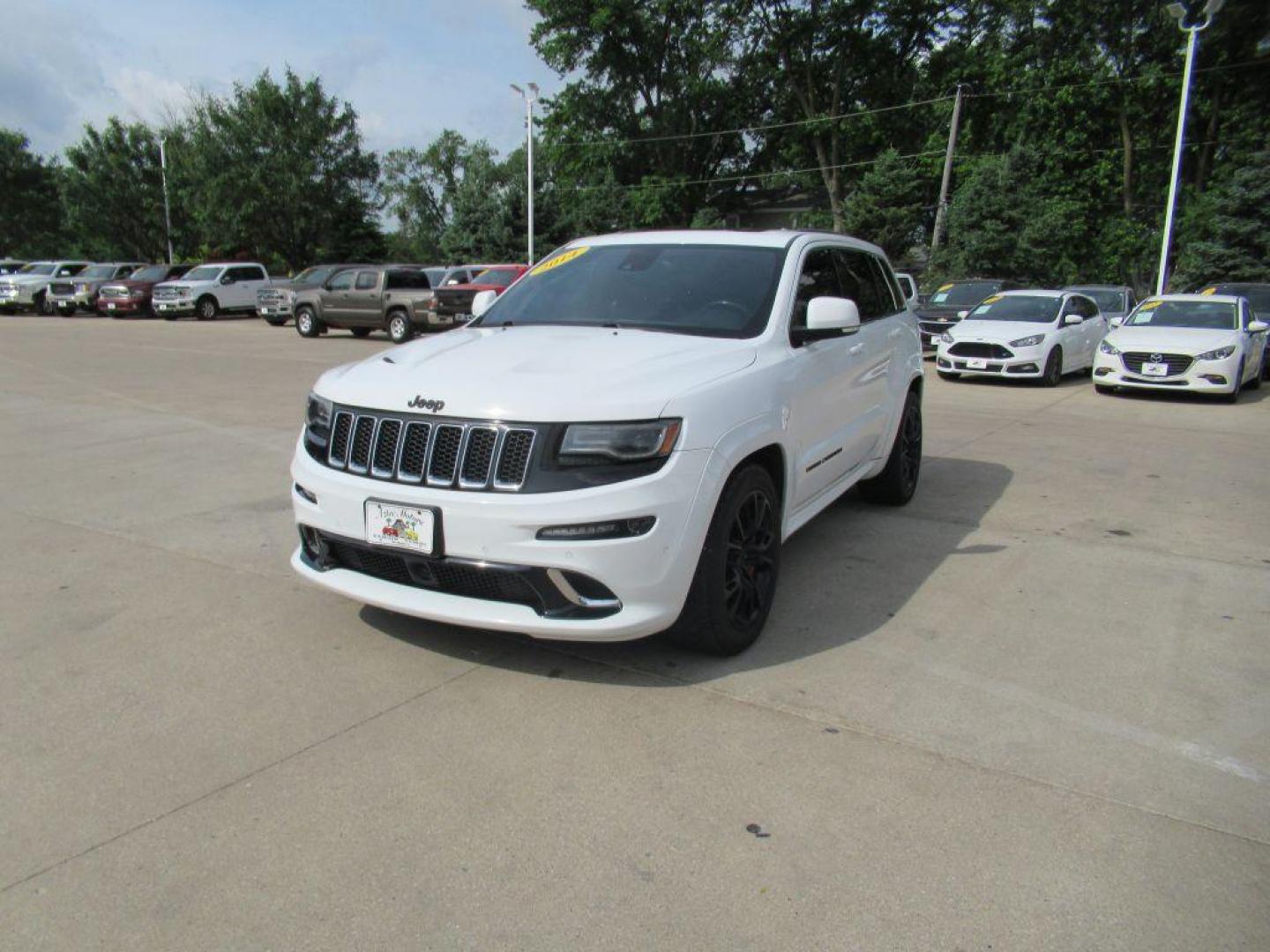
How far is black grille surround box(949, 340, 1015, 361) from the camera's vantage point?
14.6 m

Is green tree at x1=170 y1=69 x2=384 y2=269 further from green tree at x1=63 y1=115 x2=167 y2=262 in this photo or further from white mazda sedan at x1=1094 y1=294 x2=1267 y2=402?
white mazda sedan at x1=1094 y1=294 x2=1267 y2=402

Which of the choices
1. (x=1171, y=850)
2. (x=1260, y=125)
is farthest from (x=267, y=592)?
(x=1260, y=125)

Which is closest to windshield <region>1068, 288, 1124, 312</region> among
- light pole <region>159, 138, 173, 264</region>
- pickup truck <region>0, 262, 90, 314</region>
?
pickup truck <region>0, 262, 90, 314</region>

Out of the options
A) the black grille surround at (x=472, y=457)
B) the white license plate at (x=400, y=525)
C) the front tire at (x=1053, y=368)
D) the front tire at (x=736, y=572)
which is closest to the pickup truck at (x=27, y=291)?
the front tire at (x=1053, y=368)

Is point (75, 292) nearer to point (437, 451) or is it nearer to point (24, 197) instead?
point (24, 197)

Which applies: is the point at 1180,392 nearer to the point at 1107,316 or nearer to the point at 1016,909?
the point at 1107,316

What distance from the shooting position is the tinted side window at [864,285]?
18.6 ft

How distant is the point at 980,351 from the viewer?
585 inches

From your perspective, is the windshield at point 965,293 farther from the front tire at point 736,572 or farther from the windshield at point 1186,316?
the front tire at point 736,572

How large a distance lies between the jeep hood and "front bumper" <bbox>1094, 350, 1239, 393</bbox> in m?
11.2

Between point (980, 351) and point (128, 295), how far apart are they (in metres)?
29.4

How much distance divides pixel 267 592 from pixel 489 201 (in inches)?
1715

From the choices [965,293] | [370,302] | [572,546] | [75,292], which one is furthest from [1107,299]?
[75,292]

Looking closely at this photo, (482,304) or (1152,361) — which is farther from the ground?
(482,304)
